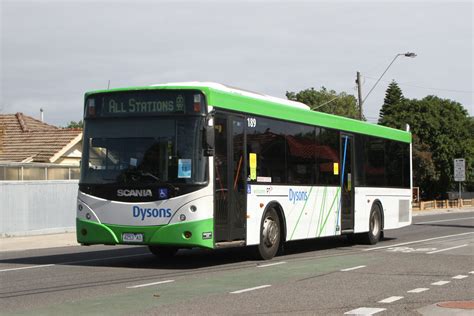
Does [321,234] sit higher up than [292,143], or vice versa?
[292,143]

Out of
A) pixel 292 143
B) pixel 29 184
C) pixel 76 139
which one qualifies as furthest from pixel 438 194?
pixel 292 143

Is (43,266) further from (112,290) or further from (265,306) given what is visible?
(265,306)

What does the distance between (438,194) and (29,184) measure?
50878 millimetres

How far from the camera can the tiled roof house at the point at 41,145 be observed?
33.4 metres

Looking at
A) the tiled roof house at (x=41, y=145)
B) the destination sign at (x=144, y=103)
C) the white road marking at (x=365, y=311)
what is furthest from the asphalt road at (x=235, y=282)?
the tiled roof house at (x=41, y=145)

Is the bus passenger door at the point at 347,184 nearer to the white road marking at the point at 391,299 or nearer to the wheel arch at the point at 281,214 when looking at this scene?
the wheel arch at the point at 281,214

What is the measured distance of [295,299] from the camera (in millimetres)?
9797

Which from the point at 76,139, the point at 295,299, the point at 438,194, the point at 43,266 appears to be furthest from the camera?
the point at 438,194

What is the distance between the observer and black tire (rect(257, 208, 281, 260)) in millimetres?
14727

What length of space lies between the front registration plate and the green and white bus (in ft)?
0.06

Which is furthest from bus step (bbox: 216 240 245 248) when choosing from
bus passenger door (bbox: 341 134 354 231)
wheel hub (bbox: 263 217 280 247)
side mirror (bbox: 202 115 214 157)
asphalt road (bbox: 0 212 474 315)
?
bus passenger door (bbox: 341 134 354 231)

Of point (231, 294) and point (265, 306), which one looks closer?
point (265, 306)

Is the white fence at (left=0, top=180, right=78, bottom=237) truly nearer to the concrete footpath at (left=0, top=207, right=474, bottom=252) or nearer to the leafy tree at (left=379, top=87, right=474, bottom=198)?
the concrete footpath at (left=0, top=207, right=474, bottom=252)

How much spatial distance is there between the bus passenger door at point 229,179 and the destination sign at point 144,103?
60 centimetres
